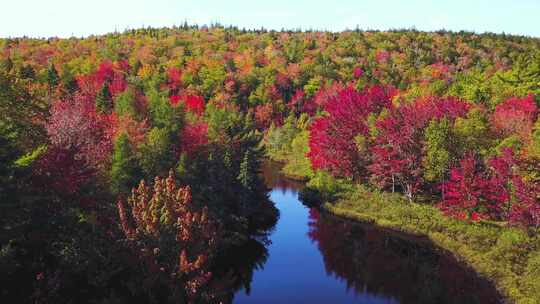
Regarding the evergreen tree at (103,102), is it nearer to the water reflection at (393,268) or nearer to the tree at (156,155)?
the tree at (156,155)

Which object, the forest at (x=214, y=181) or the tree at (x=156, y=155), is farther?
the tree at (x=156, y=155)

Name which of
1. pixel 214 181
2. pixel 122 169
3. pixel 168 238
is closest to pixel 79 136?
pixel 122 169

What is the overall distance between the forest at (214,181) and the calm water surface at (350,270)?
1.53m

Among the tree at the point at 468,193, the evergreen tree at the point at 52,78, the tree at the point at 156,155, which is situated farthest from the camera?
the evergreen tree at the point at 52,78

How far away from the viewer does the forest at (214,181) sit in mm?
24188

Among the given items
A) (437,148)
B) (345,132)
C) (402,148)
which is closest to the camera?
(437,148)

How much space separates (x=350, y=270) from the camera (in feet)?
135

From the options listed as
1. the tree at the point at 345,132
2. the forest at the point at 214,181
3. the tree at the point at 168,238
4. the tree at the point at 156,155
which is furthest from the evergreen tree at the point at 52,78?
the tree at the point at 168,238

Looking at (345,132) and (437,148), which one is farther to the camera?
(345,132)

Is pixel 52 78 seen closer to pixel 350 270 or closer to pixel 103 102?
pixel 103 102

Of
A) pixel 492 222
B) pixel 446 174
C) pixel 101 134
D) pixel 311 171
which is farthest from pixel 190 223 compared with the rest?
pixel 311 171

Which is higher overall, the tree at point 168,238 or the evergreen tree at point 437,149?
the evergreen tree at point 437,149

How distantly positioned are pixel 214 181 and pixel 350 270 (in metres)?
15.2

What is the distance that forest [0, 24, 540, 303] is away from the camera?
79.4 feet
